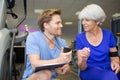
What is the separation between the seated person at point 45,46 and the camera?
1632 mm

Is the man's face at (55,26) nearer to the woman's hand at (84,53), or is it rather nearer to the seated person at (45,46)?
the seated person at (45,46)

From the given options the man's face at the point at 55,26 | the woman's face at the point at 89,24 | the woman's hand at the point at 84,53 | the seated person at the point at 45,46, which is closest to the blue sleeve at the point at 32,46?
the seated person at the point at 45,46

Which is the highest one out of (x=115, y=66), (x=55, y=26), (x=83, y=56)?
(x=55, y=26)

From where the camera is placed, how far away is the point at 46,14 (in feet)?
5.90

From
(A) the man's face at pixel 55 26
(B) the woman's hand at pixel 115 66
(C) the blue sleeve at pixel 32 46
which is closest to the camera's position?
(C) the blue sleeve at pixel 32 46

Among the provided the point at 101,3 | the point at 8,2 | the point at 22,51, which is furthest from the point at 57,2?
the point at 8,2

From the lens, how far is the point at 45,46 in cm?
176

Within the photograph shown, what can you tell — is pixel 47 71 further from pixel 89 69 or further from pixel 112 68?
pixel 112 68

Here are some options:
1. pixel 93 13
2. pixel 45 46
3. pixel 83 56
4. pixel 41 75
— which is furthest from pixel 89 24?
pixel 41 75

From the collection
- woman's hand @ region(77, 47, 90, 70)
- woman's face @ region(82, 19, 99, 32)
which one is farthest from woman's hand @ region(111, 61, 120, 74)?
woman's face @ region(82, 19, 99, 32)

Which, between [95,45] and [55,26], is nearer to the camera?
[55,26]

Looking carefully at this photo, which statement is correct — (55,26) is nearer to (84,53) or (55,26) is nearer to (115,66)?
(84,53)

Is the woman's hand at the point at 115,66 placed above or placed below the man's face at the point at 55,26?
below

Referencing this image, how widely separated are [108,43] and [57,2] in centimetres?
729
